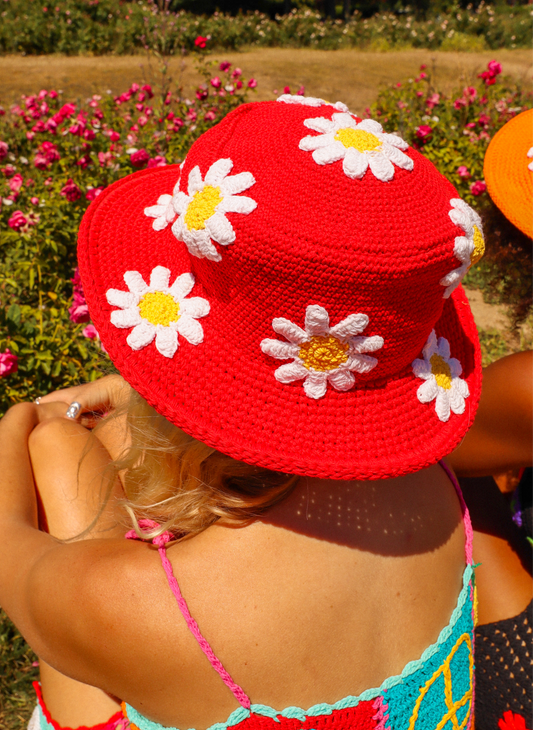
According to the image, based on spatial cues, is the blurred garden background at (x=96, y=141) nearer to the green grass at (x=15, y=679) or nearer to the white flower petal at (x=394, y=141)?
the green grass at (x=15, y=679)

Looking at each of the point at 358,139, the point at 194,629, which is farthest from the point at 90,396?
the point at 358,139

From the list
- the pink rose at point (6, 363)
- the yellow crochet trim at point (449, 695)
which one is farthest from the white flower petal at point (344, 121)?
the pink rose at point (6, 363)

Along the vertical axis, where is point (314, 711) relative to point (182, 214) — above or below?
below

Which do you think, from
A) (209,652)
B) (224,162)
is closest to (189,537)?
(209,652)

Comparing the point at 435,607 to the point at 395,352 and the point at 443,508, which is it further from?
the point at 395,352

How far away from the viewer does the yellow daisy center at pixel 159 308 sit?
1.19 metres

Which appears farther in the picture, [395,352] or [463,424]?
[463,424]

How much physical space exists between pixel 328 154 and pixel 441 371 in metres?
0.56

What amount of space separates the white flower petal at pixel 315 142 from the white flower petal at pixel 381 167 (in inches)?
3.2

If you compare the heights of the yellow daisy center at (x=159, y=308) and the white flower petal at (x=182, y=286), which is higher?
the white flower petal at (x=182, y=286)

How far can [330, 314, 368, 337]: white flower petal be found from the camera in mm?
1010

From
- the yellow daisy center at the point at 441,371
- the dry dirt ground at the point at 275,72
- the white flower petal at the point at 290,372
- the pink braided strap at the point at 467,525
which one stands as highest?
the white flower petal at the point at 290,372

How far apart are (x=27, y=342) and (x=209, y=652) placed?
6.83 ft

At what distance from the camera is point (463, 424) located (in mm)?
1242
